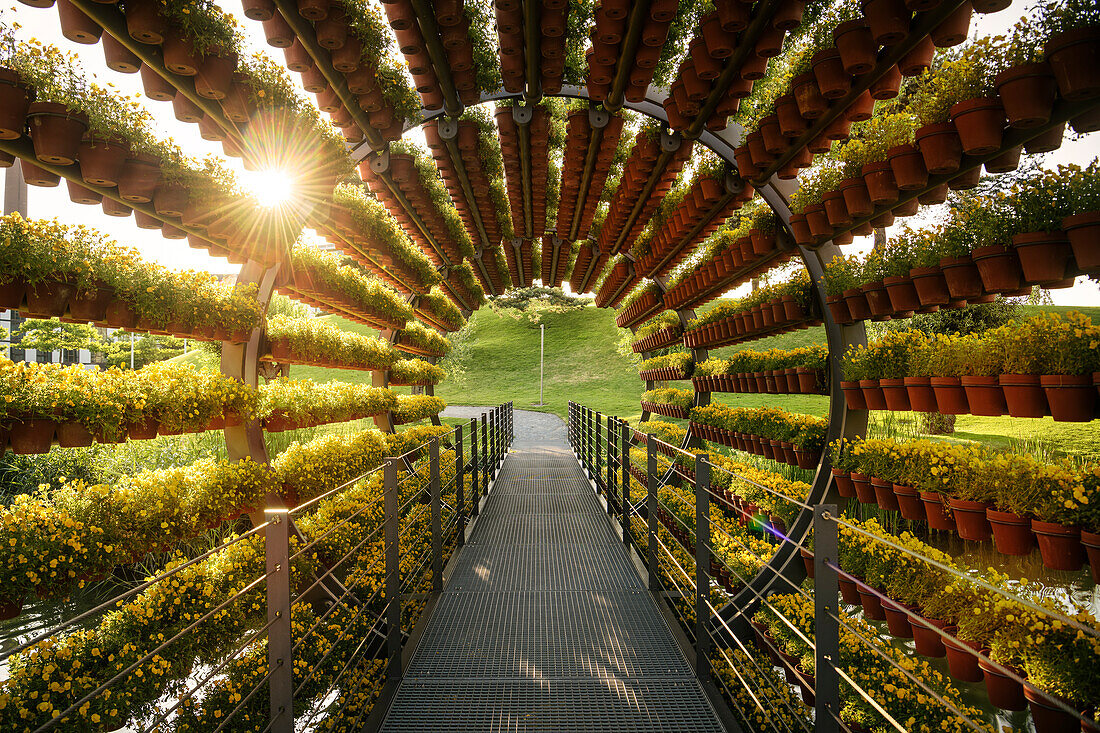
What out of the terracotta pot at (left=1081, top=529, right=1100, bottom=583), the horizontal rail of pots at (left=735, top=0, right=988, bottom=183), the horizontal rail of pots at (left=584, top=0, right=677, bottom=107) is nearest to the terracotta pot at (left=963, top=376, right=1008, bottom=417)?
the terracotta pot at (left=1081, top=529, right=1100, bottom=583)

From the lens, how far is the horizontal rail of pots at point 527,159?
364cm

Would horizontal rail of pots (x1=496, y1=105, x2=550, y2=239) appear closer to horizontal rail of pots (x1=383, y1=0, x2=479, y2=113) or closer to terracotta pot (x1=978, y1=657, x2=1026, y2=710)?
horizontal rail of pots (x1=383, y1=0, x2=479, y2=113)

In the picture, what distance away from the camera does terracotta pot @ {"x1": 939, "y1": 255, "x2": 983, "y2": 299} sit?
2.11m

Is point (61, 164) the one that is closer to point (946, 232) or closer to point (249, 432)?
point (249, 432)

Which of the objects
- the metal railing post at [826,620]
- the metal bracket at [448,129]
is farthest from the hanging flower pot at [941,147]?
the metal bracket at [448,129]

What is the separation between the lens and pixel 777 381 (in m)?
4.26

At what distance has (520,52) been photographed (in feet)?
8.69

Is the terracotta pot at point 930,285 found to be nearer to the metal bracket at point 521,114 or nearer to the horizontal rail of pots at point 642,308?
the metal bracket at point 521,114

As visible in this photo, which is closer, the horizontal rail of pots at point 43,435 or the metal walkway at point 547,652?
the horizontal rail of pots at point 43,435

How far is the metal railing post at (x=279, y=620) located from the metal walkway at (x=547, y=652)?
2.66 feet

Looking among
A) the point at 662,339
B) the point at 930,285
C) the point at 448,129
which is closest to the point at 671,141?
the point at 448,129

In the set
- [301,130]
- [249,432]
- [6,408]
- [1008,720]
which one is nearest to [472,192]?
[301,130]

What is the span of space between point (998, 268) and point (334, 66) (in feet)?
9.38

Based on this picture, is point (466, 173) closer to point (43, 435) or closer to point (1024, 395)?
point (43, 435)
